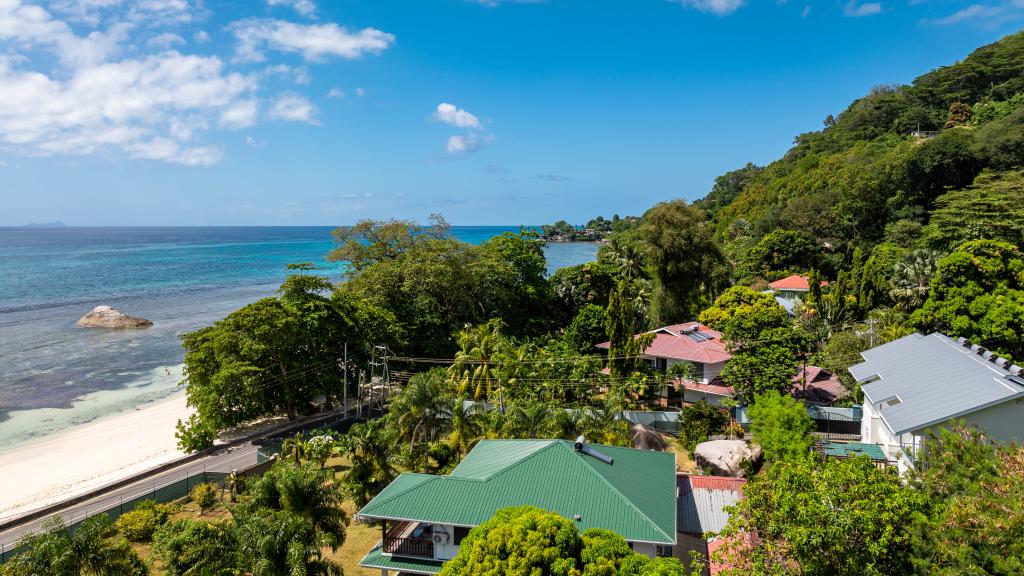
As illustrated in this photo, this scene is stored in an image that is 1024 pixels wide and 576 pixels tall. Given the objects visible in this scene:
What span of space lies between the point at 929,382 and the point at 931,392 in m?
1.19

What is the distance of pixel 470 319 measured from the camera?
46188 millimetres

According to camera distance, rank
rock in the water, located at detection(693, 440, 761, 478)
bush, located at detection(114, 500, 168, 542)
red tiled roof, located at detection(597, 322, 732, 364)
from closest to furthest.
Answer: bush, located at detection(114, 500, 168, 542) < rock in the water, located at detection(693, 440, 761, 478) < red tiled roof, located at detection(597, 322, 732, 364)

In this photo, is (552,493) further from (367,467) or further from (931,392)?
(931,392)

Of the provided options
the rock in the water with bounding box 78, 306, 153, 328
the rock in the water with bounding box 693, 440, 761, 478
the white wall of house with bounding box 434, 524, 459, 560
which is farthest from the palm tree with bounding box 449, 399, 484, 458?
the rock in the water with bounding box 78, 306, 153, 328

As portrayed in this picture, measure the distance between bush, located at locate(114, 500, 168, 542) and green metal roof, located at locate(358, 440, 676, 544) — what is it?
10251mm

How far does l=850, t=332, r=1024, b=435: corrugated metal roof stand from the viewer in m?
19.6

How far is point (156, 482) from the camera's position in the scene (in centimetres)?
2669

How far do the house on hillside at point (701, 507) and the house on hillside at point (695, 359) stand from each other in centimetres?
1048

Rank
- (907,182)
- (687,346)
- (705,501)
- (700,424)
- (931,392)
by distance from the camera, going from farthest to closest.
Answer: (907,182), (687,346), (700,424), (931,392), (705,501)

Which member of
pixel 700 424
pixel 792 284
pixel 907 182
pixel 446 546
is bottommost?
pixel 700 424

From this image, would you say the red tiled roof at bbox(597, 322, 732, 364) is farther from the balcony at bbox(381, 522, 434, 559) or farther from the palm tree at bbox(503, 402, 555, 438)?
the balcony at bbox(381, 522, 434, 559)

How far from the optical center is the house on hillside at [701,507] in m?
19.2

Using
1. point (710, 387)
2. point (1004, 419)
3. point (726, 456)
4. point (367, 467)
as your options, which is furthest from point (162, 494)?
point (1004, 419)

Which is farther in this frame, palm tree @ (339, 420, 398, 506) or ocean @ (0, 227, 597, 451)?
ocean @ (0, 227, 597, 451)
